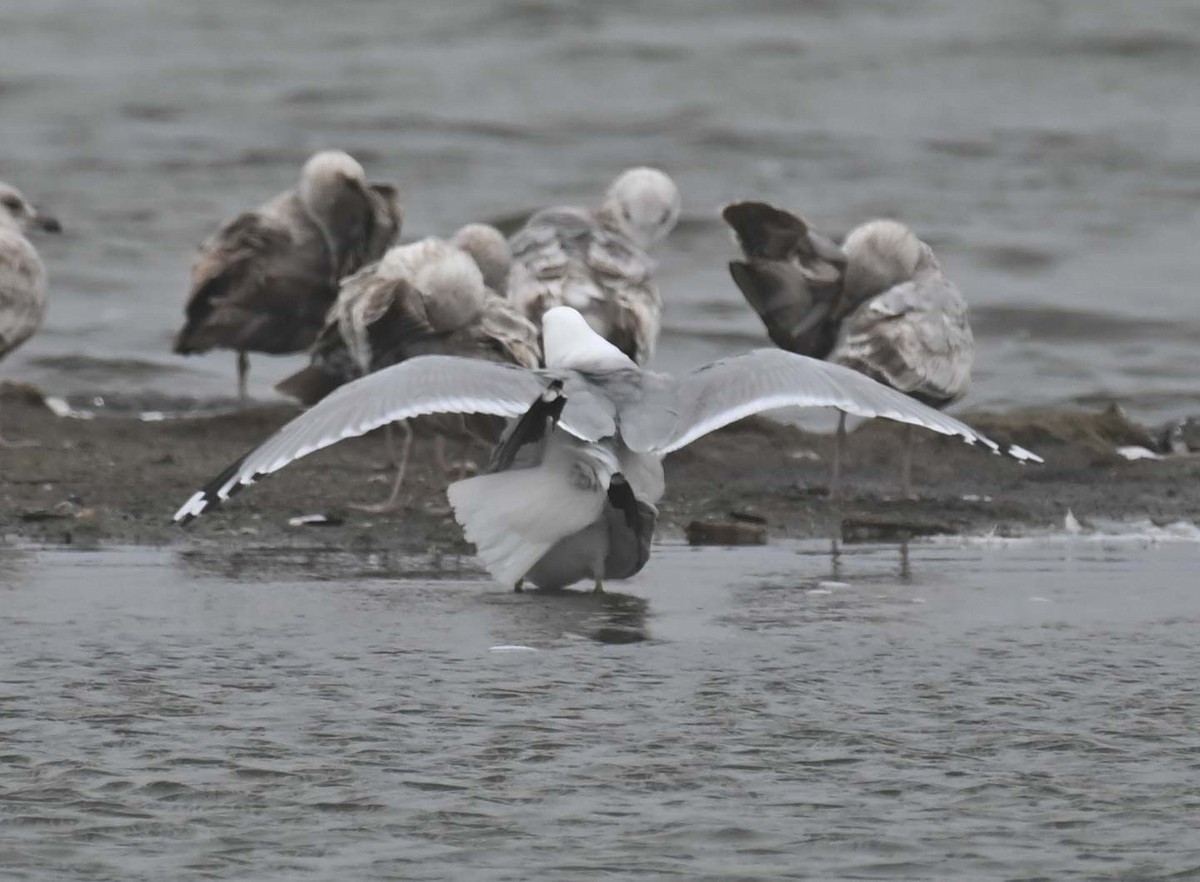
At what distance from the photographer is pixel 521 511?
20.9 feet

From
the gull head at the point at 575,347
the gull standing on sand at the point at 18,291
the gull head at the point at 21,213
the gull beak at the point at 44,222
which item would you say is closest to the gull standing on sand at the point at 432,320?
the gull head at the point at 575,347

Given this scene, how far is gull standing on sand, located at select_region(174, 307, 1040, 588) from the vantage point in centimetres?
631

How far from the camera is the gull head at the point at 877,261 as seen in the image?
934 cm

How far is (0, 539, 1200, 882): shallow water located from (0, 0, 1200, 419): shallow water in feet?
19.8

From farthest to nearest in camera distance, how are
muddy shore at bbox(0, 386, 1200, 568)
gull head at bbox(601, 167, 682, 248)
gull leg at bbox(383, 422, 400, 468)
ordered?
gull head at bbox(601, 167, 682, 248)
gull leg at bbox(383, 422, 400, 468)
muddy shore at bbox(0, 386, 1200, 568)

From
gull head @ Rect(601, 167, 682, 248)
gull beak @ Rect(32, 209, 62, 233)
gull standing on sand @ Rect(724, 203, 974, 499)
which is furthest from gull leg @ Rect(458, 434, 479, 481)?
gull beak @ Rect(32, 209, 62, 233)

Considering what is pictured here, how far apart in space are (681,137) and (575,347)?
13.2 metres

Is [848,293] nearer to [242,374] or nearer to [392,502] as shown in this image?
[392,502]

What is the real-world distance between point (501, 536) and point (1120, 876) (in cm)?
283

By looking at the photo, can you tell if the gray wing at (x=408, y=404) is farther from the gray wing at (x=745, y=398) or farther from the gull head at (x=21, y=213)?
the gull head at (x=21, y=213)

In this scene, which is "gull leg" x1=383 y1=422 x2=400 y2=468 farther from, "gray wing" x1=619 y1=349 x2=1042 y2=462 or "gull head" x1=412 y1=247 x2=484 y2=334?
"gray wing" x1=619 y1=349 x2=1042 y2=462

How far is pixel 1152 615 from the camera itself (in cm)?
617

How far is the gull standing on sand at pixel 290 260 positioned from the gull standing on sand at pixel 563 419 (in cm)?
459

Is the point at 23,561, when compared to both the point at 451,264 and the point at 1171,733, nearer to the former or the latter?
the point at 451,264
